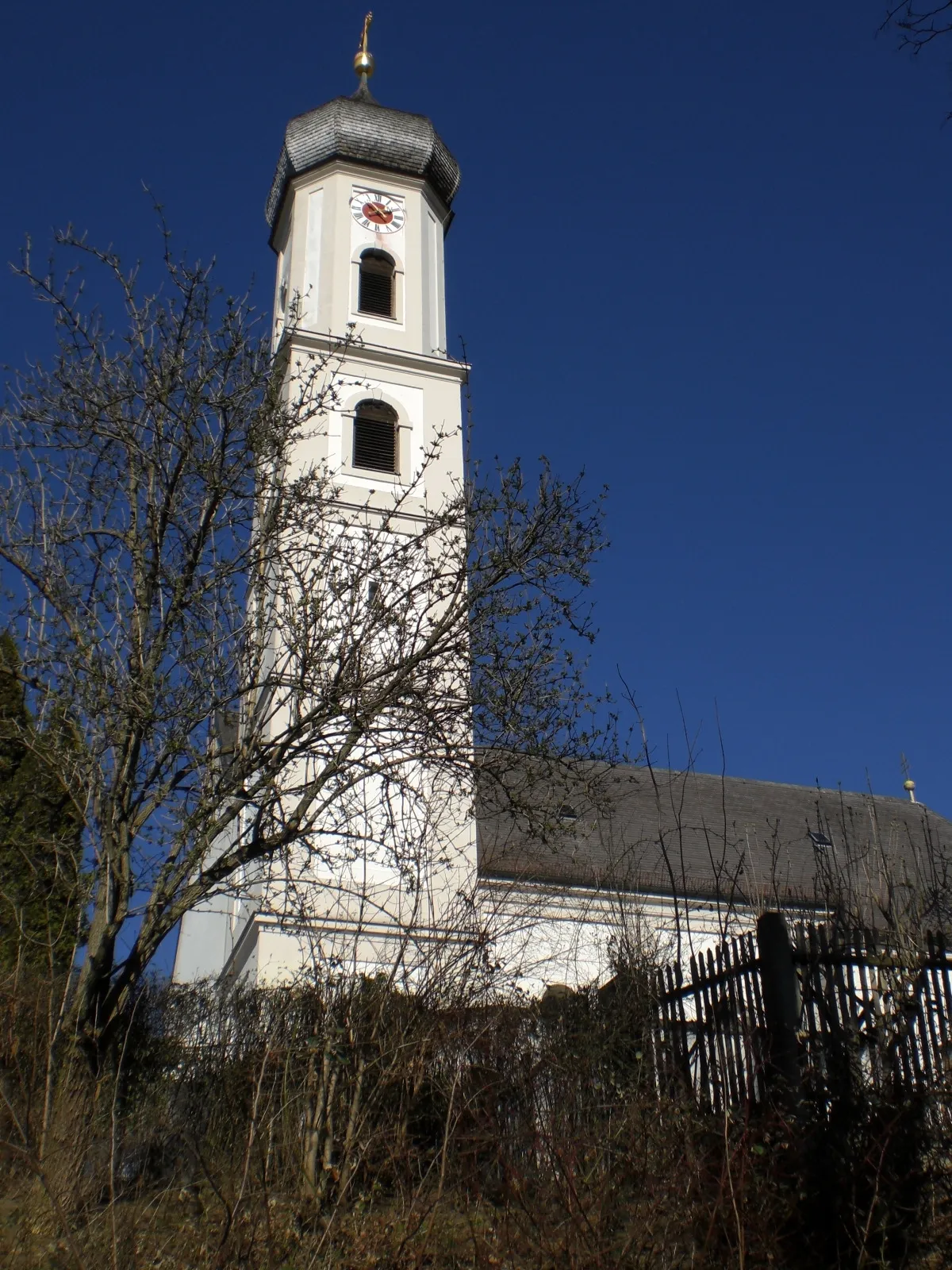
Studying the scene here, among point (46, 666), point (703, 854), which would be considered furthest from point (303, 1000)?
point (703, 854)

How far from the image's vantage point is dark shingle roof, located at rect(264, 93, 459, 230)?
86.6 feet

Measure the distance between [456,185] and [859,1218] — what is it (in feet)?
78.1

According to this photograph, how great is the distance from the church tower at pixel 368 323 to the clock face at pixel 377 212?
0.03m

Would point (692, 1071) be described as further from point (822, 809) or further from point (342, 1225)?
point (822, 809)

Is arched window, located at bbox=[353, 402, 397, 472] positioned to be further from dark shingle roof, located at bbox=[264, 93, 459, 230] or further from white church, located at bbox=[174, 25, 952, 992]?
dark shingle roof, located at bbox=[264, 93, 459, 230]

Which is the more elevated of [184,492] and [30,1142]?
[184,492]

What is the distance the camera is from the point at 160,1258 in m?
7.27

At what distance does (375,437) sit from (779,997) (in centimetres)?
1603

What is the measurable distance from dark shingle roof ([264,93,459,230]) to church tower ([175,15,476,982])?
3 centimetres

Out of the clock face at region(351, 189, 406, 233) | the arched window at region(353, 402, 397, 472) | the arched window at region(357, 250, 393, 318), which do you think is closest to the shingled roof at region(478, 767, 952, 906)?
the arched window at region(353, 402, 397, 472)

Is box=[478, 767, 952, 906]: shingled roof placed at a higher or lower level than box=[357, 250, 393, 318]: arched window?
lower

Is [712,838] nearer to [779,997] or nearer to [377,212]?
[377,212]

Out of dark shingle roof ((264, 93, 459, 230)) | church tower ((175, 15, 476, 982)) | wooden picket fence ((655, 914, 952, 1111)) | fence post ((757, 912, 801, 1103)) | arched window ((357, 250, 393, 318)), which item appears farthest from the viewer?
dark shingle roof ((264, 93, 459, 230))

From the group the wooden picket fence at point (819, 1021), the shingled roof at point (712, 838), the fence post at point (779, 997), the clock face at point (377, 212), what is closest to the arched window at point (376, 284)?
the clock face at point (377, 212)
